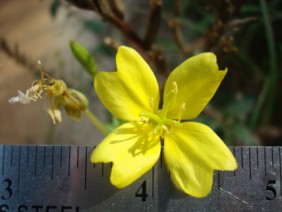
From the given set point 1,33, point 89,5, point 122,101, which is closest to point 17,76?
point 1,33

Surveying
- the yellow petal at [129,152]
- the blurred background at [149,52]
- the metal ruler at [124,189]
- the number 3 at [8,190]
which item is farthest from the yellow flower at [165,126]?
the number 3 at [8,190]

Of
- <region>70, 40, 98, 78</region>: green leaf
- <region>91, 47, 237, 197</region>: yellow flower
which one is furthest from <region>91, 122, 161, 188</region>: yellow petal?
<region>70, 40, 98, 78</region>: green leaf

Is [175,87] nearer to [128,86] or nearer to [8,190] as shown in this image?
[128,86]

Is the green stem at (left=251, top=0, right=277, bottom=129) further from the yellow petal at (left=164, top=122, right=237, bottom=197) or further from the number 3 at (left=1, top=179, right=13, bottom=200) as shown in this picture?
the number 3 at (left=1, top=179, right=13, bottom=200)

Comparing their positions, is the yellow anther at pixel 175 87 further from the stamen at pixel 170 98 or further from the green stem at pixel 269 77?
the green stem at pixel 269 77

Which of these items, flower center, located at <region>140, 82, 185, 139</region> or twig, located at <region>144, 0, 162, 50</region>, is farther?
twig, located at <region>144, 0, 162, 50</region>

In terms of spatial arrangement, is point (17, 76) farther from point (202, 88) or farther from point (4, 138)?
point (202, 88)
